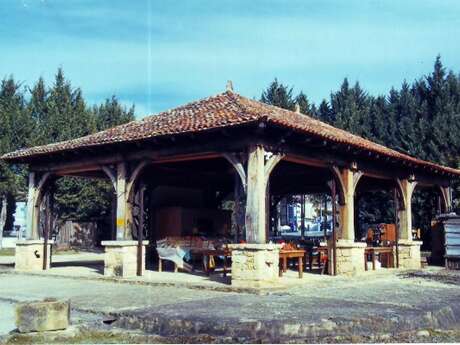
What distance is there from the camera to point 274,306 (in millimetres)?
8570

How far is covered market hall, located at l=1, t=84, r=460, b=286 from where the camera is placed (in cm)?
1150

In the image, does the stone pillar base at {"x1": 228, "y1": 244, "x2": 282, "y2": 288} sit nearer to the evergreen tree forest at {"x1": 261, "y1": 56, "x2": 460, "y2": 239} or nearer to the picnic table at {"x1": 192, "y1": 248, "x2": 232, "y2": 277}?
the picnic table at {"x1": 192, "y1": 248, "x2": 232, "y2": 277}

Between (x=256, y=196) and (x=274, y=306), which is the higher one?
(x=256, y=196)

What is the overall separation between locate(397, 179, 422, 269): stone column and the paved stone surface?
4.05 meters

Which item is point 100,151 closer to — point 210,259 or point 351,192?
point 210,259

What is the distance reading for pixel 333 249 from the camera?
46.8 ft

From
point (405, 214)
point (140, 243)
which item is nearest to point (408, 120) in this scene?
point (405, 214)

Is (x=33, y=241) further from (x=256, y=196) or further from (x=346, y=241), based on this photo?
(x=346, y=241)

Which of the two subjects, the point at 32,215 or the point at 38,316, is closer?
the point at 38,316

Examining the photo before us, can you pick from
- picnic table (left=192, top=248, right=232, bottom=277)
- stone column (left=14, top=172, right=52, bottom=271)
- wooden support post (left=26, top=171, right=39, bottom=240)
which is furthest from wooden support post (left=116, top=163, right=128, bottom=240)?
wooden support post (left=26, top=171, right=39, bottom=240)

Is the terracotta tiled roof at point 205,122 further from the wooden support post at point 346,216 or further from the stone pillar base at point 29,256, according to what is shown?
the stone pillar base at point 29,256

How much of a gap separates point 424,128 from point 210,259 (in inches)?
706

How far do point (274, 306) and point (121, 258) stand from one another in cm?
621

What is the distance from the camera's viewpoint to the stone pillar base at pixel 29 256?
16.2 m
